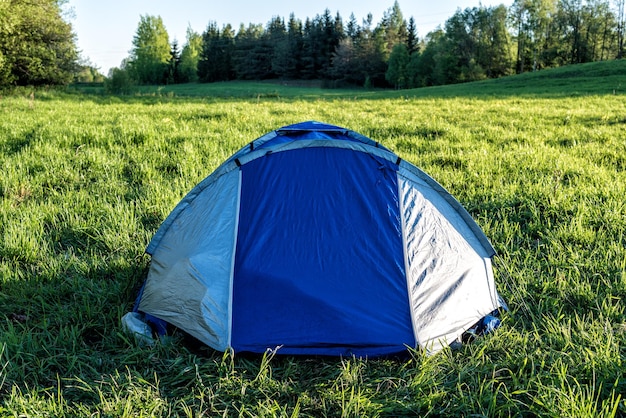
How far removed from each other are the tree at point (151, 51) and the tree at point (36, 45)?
39596 millimetres

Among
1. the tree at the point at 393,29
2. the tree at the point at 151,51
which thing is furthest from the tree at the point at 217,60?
the tree at the point at 393,29

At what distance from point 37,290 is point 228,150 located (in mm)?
4031

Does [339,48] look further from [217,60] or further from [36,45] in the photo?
[36,45]

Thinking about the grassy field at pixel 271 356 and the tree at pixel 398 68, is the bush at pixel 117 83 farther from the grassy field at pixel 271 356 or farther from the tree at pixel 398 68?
the tree at pixel 398 68

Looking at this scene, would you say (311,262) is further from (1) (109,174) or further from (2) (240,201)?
(1) (109,174)

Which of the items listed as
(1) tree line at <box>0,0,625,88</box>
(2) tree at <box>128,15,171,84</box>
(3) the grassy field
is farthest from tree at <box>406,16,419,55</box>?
(3) the grassy field

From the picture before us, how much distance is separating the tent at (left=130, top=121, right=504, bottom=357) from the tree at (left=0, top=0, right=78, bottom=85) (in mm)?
22564

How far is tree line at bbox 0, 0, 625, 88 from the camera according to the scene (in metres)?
24.7

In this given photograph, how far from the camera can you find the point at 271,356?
2.54 m

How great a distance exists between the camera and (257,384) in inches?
95.0

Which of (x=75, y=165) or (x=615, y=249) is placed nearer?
(x=615, y=249)

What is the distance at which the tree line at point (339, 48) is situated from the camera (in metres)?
24.7

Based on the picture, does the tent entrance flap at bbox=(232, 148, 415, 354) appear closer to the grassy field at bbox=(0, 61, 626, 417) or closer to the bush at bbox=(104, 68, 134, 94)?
the grassy field at bbox=(0, 61, 626, 417)

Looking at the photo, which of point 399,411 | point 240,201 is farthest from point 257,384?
point 240,201
